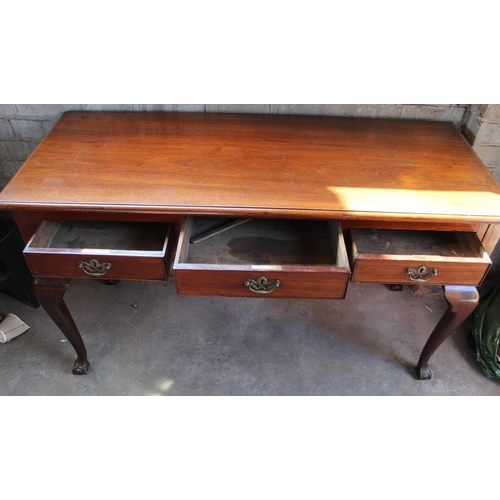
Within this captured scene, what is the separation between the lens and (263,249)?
1.40 meters

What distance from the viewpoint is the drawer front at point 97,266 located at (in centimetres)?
122

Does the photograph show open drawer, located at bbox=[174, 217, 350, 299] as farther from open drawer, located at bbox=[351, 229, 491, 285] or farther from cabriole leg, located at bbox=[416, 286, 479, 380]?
cabriole leg, located at bbox=[416, 286, 479, 380]

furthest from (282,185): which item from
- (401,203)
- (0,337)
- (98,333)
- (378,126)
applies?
(0,337)

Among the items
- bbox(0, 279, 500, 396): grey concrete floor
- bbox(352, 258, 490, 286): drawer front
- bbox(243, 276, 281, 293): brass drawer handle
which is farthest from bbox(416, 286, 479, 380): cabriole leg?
bbox(243, 276, 281, 293): brass drawer handle

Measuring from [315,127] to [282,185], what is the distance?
17.4 inches

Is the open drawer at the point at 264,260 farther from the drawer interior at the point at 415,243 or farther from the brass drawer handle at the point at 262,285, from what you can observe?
the drawer interior at the point at 415,243

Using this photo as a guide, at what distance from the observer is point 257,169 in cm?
133

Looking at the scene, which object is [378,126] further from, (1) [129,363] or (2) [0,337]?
(2) [0,337]

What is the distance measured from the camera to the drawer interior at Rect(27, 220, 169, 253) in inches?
53.9

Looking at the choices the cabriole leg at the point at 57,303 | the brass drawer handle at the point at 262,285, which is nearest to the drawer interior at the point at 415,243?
the brass drawer handle at the point at 262,285

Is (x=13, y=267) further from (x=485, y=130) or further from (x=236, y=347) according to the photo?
(x=485, y=130)

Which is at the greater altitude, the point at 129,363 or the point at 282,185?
the point at 282,185

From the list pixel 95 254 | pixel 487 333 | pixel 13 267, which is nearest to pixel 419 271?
pixel 487 333

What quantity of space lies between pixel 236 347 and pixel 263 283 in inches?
26.6
